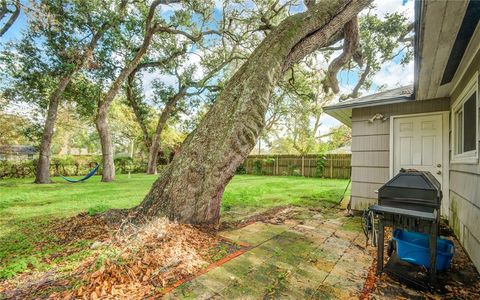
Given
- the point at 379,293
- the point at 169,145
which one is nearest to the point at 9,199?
the point at 379,293

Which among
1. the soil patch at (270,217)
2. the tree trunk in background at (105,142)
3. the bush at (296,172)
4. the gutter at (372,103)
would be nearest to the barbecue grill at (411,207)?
the soil patch at (270,217)

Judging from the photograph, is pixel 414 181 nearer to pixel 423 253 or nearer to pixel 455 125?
pixel 423 253

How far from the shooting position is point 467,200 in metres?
2.57

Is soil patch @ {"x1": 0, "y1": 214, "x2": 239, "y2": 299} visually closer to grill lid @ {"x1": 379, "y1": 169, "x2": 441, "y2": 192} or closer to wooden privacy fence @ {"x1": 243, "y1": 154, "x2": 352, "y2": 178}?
grill lid @ {"x1": 379, "y1": 169, "x2": 441, "y2": 192}

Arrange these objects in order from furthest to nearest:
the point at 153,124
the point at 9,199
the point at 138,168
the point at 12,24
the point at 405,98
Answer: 1. the point at 153,124
2. the point at 138,168
3. the point at 12,24
4. the point at 9,199
5. the point at 405,98

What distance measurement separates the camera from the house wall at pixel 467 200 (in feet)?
7.37

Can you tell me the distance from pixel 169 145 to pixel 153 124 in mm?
2408

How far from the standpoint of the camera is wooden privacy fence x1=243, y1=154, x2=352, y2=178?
1166 centimetres

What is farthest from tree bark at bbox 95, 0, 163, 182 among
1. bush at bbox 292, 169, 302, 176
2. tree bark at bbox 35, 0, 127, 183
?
bush at bbox 292, 169, 302, 176

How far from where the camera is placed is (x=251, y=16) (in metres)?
8.85

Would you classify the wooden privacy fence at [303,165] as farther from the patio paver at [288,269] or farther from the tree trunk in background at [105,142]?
the patio paver at [288,269]

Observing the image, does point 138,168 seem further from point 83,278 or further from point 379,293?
point 379,293

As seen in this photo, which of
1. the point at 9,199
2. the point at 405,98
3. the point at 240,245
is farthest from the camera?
the point at 9,199

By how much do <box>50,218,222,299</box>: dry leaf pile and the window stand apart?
10.6 feet
